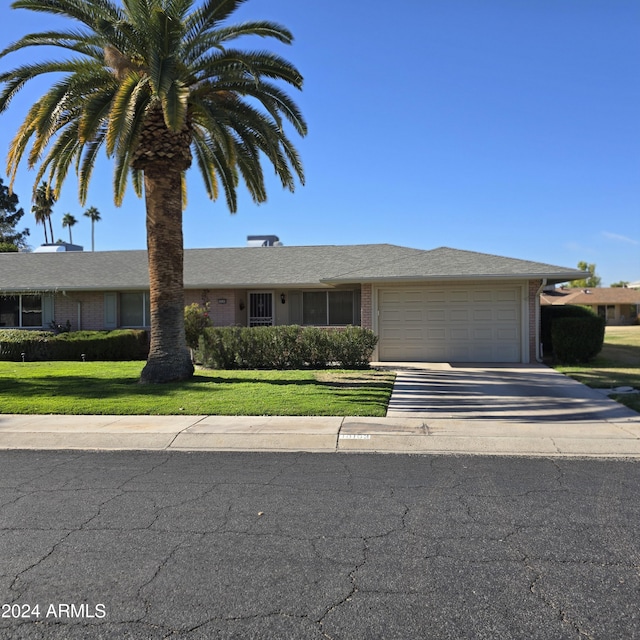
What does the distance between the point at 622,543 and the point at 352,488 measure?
8.10ft

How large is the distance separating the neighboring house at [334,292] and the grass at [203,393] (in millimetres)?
3943

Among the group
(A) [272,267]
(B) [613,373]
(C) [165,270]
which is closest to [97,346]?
(A) [272,267]

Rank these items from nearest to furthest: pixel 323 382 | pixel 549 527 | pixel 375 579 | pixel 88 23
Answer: pixel 375 579 < pixel 549 527 < pixel 88 23 < pixel 323 382

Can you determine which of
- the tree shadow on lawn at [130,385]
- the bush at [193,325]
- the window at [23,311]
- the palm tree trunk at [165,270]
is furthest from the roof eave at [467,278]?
the window at [23,311]

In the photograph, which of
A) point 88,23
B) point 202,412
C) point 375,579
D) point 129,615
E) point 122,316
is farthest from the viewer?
point 122,316

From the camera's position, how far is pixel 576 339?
56.7 ft

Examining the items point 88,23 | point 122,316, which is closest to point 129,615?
point 88,23

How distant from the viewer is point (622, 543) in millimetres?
4461

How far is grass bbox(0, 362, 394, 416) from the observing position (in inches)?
397

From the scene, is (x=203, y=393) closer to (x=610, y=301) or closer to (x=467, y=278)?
(x=467, y=278)

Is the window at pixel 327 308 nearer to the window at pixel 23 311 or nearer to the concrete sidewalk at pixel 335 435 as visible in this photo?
the window at pixel 23 311

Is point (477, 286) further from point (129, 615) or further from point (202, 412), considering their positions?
point (129, 615)

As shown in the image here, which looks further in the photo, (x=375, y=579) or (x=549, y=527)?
(x=549, y=527)

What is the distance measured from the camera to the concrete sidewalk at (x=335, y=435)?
7730 mm
